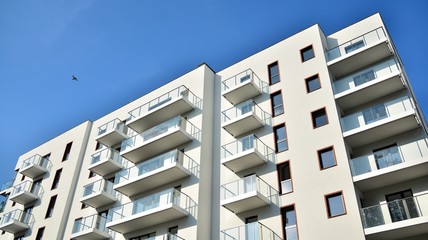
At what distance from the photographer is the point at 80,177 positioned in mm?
34969

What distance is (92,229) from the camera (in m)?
27.2

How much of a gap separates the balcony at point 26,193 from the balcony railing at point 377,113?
1107 inches

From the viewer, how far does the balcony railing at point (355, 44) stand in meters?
24.7

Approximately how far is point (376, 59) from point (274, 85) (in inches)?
261

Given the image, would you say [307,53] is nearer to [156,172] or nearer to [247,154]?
[247,154]

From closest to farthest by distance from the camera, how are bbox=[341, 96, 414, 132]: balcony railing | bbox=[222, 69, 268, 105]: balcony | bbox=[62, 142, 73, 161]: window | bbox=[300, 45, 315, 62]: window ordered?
bbox=[341, 96, 414, 132]: balcony railing < bbox=[300, 45, 315, 62]: window < bbox=[222, 69, 268, 105]: balcony < bbox=[62, 142, 73, 161]: window

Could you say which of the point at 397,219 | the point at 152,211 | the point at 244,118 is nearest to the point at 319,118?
the point at 244,118

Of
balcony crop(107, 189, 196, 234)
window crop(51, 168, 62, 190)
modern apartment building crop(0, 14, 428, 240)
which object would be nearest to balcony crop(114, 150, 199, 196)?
modern apartment building crop(0, 14, 428, 240)

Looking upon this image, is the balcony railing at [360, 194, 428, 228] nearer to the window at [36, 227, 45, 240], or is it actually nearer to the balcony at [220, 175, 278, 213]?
the balcony at [220, 175, 278, 213]

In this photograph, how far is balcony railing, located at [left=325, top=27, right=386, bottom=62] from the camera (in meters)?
24.7

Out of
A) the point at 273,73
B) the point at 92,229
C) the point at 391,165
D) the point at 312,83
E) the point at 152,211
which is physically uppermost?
the point at 273,73

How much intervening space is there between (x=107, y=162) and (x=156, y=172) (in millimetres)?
6674

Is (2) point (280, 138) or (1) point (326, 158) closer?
(1) point (326, 158)

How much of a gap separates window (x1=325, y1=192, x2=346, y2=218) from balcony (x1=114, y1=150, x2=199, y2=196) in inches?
345
